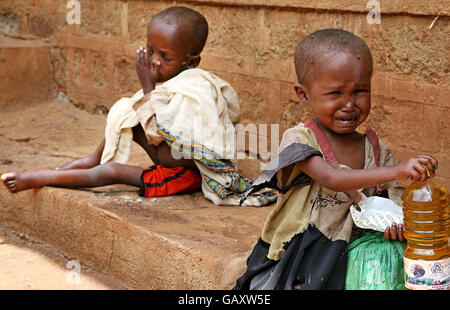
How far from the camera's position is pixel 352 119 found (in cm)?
278

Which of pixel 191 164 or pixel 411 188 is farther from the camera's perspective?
pixel 191 164

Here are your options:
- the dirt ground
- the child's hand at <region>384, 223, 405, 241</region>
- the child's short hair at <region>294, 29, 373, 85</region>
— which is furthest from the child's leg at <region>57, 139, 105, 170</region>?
the child's hand at <region>384, 223, 405, 241</region>

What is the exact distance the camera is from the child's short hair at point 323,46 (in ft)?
9.13

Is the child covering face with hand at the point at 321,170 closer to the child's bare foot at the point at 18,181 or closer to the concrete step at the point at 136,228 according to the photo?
the concrete step at the point at 136,228

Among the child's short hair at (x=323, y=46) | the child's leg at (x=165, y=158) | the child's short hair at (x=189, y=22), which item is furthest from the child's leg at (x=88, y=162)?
the child's short hair at (x=323, y=46)

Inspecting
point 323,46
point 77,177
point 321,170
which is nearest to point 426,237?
point 321,170

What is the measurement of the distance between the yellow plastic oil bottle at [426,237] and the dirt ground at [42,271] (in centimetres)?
184

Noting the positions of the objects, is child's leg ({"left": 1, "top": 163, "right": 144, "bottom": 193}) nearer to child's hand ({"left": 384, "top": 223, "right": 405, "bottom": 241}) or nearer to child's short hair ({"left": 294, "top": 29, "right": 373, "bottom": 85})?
child's short hair ({"left": 294, "top": 29, "right": 373, "bottom": 85})

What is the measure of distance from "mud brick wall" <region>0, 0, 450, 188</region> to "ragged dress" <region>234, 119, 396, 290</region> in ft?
3.85

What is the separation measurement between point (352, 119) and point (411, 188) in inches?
14.8

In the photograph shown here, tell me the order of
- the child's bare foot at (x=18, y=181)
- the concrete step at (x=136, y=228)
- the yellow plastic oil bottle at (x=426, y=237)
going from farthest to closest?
the child's bare foot at (x=18, y=181), the concrete step at (x=136, y=228), the yellow plastic oil bottle at (x=426, y=237)

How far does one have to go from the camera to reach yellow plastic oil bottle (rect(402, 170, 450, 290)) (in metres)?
2.46
